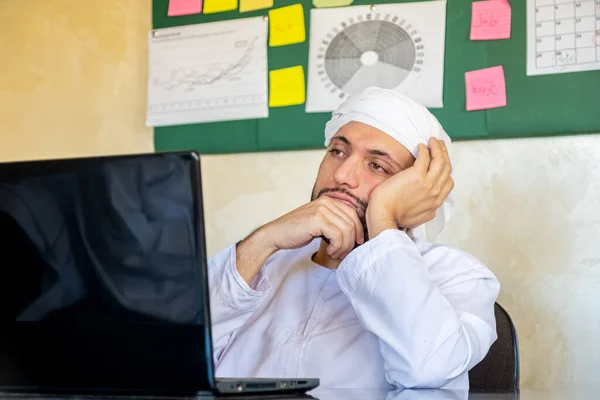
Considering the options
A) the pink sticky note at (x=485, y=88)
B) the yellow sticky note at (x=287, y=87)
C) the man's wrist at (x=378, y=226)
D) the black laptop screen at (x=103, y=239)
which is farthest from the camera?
the yellow sticky note at (x=287, y=87)

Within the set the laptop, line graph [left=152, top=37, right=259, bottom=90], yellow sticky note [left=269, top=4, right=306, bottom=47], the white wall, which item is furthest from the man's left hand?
line graph [left=152, top=37, right=259, bottom=90]

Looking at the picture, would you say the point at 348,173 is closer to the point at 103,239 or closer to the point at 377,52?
the point at 377,52

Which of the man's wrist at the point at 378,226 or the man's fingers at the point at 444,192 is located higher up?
the man's fingers at the point at 444,192

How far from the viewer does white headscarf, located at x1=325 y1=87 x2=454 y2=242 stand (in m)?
1.61

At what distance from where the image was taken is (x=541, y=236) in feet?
6.10

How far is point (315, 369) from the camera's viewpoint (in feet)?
4.55

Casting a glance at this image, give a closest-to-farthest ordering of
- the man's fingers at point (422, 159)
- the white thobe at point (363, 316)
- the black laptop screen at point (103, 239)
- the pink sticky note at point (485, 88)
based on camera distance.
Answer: the black laptop screen at point (103, 239) → the white thobe at point (363, 316) → the man's fingers at point (422, 159) → the pink sticky note at point (485, 88)

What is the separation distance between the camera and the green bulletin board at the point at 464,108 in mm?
1864

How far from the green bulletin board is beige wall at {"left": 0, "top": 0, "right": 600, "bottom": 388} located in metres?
0.04

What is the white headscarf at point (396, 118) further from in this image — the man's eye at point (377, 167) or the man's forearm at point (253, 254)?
the man's forearm at point (253, 254)

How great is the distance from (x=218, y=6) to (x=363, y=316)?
135 cm

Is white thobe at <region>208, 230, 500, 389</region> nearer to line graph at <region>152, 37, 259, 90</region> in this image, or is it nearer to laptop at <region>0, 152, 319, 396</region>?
laptop at <region>0, 152, 319, 396</region>

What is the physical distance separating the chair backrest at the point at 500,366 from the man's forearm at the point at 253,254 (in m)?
0.48

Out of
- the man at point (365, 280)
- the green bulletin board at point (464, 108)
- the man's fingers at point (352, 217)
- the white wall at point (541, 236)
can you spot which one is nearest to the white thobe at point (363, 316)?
the man at point (365, 280)
